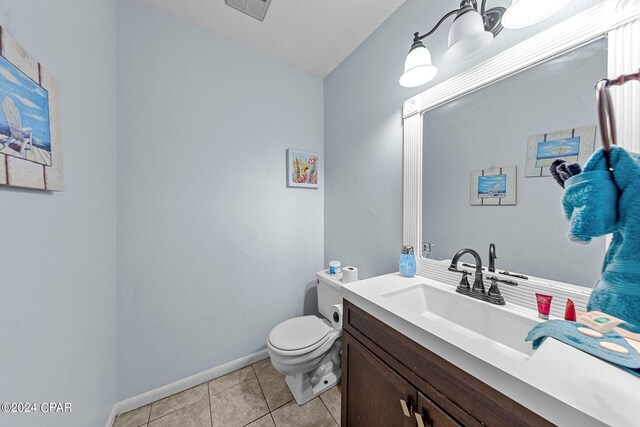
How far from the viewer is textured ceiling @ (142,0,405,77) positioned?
Result: 128cm

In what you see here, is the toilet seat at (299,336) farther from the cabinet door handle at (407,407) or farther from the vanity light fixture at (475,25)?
the vanity light fixture at (475,25)

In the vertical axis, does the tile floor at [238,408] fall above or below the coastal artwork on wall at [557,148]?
below

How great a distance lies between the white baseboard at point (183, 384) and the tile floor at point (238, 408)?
0.03m

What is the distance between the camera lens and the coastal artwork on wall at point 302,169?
1.78 meters

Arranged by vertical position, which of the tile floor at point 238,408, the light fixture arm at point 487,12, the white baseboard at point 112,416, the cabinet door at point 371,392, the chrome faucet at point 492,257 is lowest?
the tile floor at point 238,408

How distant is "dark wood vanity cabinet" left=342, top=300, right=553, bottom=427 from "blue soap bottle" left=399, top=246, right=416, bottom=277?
385 mm

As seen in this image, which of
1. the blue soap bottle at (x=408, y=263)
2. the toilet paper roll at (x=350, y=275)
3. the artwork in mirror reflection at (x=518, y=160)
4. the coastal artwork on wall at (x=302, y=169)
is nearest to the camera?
the artwork in mirror reflection at (x=518, y=160)

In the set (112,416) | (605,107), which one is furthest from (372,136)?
(112,416)

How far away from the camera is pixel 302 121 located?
1.87 m

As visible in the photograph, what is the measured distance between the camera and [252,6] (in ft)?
4.22

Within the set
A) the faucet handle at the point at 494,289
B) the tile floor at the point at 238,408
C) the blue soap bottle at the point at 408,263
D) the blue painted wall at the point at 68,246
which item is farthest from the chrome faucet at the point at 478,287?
the blue painted wall at the point at 68,246

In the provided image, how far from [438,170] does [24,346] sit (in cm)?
165

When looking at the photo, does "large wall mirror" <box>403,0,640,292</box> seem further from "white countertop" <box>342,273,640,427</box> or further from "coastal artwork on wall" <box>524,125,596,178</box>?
"white countertop" <box>342,273,640,427</box>

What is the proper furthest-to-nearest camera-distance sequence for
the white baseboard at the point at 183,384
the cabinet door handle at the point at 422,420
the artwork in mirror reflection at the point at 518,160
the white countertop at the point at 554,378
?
the white baseboard at the point at 183,384, the artwork in mirror reflection at the point at 518,160, the cabinet door handle at the point at 422,420, the white countertop at the point at 554,378
